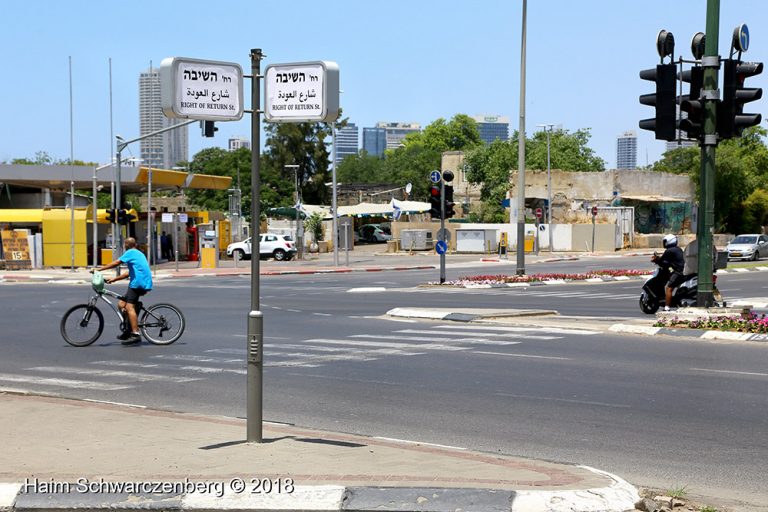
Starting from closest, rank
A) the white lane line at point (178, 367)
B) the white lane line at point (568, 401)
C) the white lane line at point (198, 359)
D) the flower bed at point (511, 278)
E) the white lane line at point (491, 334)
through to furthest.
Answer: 1. the white lane line at point (568, 401)
2. the white lane line at point (178, 367)
3. the white lane line at point (198, 359)
4. the white lane line at point (491, 334)
5. the flower bed at point (511, 278)

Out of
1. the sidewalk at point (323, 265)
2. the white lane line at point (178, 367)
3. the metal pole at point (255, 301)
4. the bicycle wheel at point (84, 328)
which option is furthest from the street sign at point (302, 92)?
the sidewalk at point (323, 265)

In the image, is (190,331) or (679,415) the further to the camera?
(190,331)

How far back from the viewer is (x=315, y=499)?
Answer: 659cm

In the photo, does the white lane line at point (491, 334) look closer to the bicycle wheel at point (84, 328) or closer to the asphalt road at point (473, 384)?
the asphalt road at point (473, 384)

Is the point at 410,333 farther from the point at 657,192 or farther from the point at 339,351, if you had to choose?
the point at 657,192

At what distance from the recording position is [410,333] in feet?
61.3

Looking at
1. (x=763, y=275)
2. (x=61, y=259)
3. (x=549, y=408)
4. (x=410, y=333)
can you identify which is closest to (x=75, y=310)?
(x=410, y=333)

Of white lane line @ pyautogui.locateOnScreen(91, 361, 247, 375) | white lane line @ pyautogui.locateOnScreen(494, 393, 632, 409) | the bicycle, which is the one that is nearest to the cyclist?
the bicycle

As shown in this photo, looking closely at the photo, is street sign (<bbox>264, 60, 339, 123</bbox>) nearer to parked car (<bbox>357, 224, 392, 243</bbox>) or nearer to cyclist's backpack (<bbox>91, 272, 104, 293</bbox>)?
cyclist's backpack (<bbox>91, 272, 104, 293</bbox>)

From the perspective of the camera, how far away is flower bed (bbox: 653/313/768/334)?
679 inches

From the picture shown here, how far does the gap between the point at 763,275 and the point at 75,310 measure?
32.0 metres

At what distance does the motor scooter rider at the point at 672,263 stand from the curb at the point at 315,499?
15.7m

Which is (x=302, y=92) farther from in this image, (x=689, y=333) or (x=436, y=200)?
(x=436, y=200)

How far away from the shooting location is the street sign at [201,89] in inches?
306
